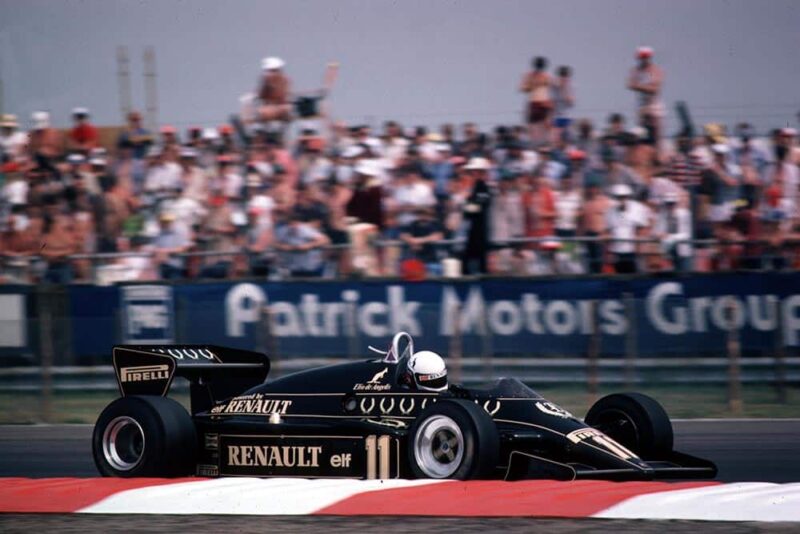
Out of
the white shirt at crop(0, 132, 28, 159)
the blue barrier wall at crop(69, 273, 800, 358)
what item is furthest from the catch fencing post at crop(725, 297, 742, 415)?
the white shirt at crop(0, 132, 28, 159)

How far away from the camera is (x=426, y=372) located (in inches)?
280

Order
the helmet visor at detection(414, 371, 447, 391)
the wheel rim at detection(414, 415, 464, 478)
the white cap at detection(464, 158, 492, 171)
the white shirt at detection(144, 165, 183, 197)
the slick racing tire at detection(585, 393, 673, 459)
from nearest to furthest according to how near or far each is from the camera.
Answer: the wheel rim at detection(414, 415, 464, 478)
the helmet visor at detection(414, 371, 447, 391)
the slick racing tire at detection(585, 393, 673, 459)
the white cap at detection(464, 158, 492, 171)
the white shirt at detection(144, 165, 183, 197)

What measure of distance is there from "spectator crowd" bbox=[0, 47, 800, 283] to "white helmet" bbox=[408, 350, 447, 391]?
5.40 metres

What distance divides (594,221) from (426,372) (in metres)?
5.79

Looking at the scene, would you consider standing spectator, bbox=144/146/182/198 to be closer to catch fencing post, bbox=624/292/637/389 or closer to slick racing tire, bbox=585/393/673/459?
catch fencing post, bbox=624/292/637/389

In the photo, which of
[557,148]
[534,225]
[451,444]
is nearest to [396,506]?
[451,444]

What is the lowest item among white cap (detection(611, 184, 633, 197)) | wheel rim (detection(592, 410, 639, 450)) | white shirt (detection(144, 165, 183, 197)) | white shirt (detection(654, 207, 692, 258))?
wheel rim (detection(592, 410, 639, 450))

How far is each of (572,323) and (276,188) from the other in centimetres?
350

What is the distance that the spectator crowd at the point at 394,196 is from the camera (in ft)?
40.9

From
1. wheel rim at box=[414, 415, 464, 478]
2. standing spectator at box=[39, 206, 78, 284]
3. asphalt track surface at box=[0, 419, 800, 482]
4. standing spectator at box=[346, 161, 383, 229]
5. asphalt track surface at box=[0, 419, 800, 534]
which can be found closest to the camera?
asphalt track surface at box=[0, 419, 800, 534]

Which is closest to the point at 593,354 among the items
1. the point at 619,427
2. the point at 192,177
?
the point at 619,427

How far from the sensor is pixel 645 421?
722cm

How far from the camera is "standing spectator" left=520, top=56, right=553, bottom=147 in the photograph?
1365 centimetres

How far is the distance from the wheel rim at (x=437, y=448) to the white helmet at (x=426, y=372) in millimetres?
499
